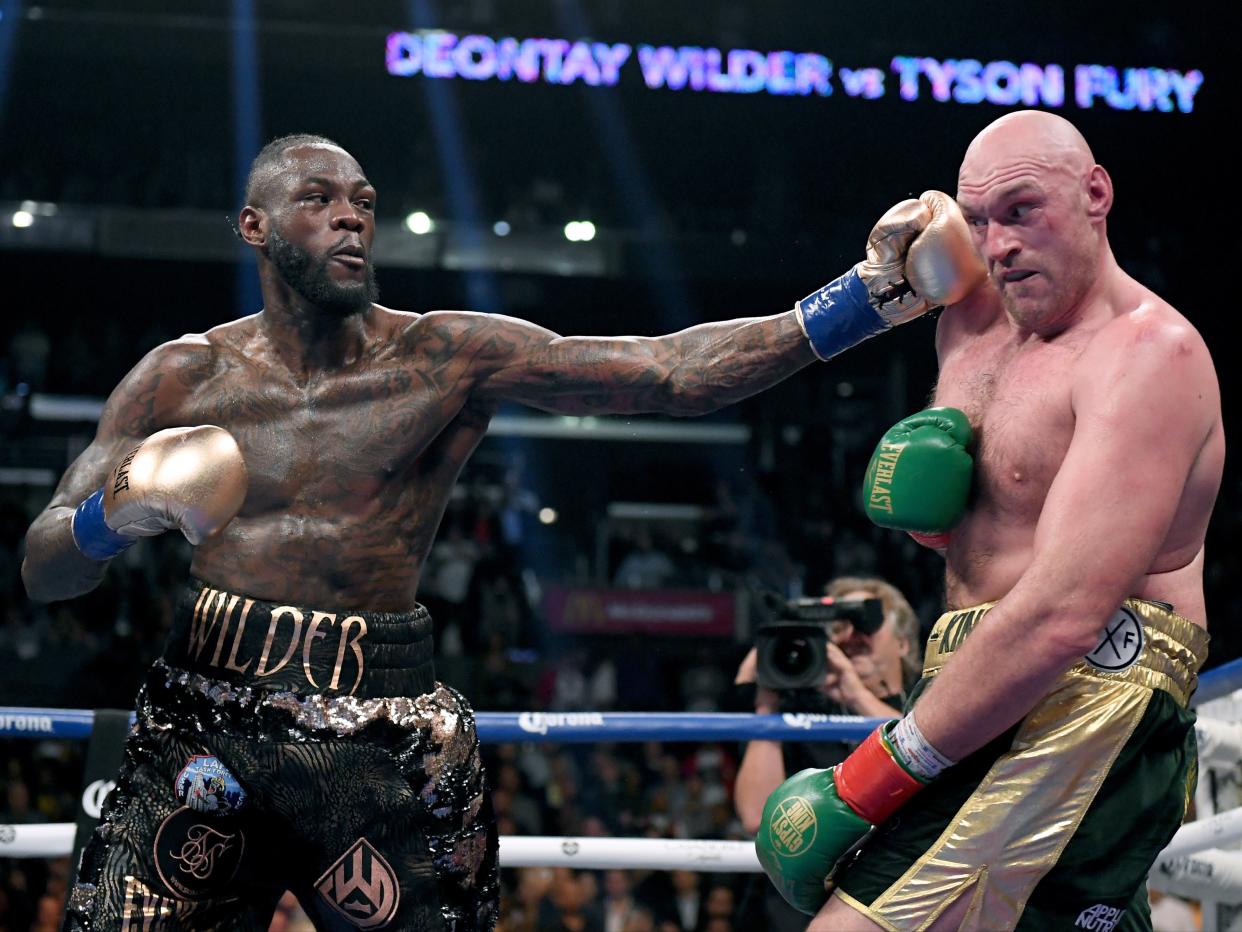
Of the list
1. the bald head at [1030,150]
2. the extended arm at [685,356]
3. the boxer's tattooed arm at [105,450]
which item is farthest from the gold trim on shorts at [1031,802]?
the boxer's tattooed arm at [105,450]

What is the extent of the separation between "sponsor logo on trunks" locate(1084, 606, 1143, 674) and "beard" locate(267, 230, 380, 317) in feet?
4.44

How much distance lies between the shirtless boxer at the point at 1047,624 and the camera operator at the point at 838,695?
5.17ft

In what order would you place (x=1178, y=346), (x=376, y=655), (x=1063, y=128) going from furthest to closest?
(x=376, y=655)
(x=1063, y=128)
(x=1178, y=346)

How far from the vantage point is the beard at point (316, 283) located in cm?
241

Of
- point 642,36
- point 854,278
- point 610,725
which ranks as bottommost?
point 610,725

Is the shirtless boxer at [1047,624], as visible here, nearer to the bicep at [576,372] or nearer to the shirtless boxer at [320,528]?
the shirtless boxer at [320,528]

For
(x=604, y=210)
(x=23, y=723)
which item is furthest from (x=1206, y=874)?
(x=604, y=210)

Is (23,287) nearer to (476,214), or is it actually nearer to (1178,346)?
(476,214)

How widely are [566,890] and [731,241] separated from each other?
7.00 metres

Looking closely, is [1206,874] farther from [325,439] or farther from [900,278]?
[325,439]

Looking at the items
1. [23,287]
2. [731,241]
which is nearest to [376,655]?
[731,241]

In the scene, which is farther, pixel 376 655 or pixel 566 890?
pixel 566 890

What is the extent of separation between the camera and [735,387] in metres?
2.38

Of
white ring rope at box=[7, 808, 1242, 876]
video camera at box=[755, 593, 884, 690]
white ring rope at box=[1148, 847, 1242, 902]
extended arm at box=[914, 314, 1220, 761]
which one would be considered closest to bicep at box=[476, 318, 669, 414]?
extended arm at box=[914, 314, 1220, 761]
